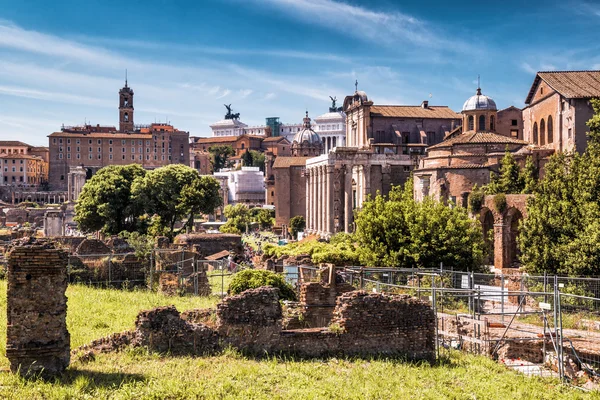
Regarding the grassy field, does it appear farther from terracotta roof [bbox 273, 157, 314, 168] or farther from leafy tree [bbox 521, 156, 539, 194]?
terracotta roof [bbox 273, 157, 314, 168]

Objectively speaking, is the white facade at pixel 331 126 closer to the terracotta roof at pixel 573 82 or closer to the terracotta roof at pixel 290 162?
the terracotta roof at pixel 290 162

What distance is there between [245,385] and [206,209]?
42649mm

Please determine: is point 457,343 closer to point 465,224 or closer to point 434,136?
point 465,224

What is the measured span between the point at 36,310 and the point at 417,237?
65.6 feet

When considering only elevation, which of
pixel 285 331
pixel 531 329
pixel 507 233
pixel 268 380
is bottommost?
pixel 531 329

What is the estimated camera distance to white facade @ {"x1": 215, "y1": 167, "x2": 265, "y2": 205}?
114062 mm

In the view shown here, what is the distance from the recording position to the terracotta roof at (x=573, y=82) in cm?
4100

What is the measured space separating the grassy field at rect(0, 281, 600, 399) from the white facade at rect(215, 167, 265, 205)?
101 metres

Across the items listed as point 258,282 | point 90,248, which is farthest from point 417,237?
point 90,248

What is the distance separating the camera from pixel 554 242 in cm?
2588

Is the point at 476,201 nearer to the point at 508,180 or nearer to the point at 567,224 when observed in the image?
the point at 508,180

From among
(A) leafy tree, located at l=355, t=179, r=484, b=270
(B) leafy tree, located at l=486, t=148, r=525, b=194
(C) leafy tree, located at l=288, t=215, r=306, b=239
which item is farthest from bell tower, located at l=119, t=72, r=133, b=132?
(A) leafy tree, located at l=355, t=179, r=484, b=270

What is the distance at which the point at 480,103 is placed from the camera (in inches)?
2024

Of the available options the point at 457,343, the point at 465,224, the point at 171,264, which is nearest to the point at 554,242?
the point at 465,224
